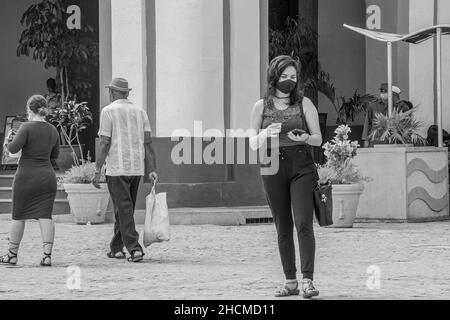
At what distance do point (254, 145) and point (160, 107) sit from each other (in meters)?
8.50

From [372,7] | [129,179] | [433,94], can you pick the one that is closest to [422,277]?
[129,179]

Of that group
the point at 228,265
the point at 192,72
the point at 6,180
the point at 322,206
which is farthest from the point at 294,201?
the point at 6,180

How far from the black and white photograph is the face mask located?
0.04 ft

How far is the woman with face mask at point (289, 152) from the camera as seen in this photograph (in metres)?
9.20

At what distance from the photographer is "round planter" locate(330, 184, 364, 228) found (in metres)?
16.2

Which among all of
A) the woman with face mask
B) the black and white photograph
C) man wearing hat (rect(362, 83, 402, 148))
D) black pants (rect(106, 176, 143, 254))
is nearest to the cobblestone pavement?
the black and white photograph

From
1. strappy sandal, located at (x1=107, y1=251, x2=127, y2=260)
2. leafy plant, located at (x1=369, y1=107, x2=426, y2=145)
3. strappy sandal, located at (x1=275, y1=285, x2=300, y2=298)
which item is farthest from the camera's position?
leafy plant, located at (x1=369, y1=107, x2=426, y2=145)

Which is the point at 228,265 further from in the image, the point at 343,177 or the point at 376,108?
the point at 376,108

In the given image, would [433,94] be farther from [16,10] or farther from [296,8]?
[16,10]

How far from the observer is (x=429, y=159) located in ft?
57.2

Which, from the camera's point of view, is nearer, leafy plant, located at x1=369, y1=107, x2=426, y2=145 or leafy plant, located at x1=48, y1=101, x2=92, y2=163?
leafy plant, located at x1=369, y1=107, x2=426, y2=145

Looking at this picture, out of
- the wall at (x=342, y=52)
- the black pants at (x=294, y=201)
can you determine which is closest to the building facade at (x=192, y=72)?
the wall at (x=342, y=52)

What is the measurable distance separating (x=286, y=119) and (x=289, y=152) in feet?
0.87

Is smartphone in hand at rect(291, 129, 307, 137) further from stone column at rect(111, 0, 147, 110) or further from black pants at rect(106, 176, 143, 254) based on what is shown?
stone column at rect(111, 0, 147, 110)
